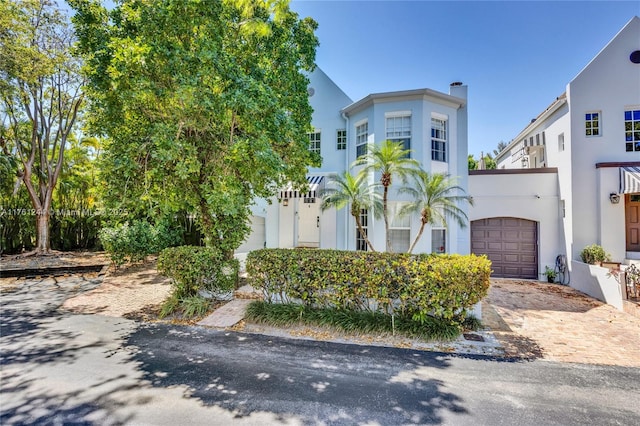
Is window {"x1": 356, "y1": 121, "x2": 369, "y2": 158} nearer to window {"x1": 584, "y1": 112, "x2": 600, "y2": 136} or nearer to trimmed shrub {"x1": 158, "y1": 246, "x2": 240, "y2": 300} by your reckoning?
trimmed shrub {"x1": 158, "y1": 246, "x2": 240, "y2": 300}

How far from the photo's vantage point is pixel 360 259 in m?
9.91

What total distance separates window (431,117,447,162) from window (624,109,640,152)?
9.43 m

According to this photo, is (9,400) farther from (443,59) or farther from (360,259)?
(443,59)

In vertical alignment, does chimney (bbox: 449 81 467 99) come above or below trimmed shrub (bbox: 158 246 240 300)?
above

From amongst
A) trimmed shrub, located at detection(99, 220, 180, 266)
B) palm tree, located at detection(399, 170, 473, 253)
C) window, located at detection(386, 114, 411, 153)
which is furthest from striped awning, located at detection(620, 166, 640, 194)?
trimmed shrub, located at detection(99, 220, 180, 266)

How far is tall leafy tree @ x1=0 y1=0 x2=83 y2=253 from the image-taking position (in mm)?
18734

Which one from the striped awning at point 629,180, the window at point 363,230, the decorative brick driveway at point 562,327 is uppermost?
the striped awning at point 629,180

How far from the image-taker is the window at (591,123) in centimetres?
1677

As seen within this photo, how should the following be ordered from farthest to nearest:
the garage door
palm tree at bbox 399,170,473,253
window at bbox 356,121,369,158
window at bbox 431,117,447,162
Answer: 1. the garage door
2. window at bbox 356,121,369,158
3. window at bbox 431,117,447,162
4. palm tree at bbox 399,170,473,253

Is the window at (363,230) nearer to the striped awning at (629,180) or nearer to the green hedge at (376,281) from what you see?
the green hedge at (376,281)

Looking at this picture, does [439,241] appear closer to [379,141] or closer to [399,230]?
[399,230]

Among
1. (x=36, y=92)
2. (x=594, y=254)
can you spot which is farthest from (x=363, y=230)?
(x=36, y=92)

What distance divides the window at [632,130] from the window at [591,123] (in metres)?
1.32

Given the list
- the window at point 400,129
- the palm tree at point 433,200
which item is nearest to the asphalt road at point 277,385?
the palm tree at point 433,200
